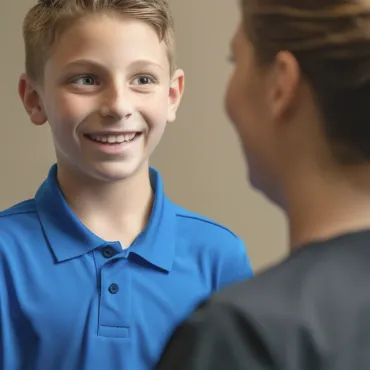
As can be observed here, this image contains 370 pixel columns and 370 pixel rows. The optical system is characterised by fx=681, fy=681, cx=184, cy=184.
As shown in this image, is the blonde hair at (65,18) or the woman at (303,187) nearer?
the woman at (303,187)

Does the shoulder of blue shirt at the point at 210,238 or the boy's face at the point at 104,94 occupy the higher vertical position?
the boy's face at the point at 104,94

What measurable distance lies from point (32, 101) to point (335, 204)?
585 millimetres

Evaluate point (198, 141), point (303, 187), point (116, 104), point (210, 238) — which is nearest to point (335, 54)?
point (303, 187)

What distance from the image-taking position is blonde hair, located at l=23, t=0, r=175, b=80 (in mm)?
958

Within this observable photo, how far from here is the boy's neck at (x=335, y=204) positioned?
0.57m

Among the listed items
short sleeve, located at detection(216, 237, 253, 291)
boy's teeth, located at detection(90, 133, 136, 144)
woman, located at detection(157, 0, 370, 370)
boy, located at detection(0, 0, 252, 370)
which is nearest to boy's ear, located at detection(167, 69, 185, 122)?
boy, located at detection(0, 0, 252, 370)

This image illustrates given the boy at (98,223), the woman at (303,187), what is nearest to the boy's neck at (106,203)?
the boy at (98,223)

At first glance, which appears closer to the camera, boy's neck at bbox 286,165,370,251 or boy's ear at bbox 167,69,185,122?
boy's neck at bbox 286,165,370,251

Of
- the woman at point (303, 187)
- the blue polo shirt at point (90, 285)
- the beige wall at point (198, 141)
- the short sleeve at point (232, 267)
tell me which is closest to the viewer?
the woman at point (303, 187)

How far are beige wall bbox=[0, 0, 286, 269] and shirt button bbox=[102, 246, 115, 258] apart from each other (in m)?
0.63

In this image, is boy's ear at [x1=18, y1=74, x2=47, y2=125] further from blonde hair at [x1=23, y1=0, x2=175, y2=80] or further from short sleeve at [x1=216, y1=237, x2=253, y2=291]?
short sleeve at [x1=216, y1=237, x2=253, y2=291]

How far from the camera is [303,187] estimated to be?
1.97 feet

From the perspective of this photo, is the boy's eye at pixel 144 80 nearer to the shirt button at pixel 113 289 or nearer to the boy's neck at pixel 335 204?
the shirt button at pixel 113 289

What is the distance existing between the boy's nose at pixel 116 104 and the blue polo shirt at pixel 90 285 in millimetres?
149
